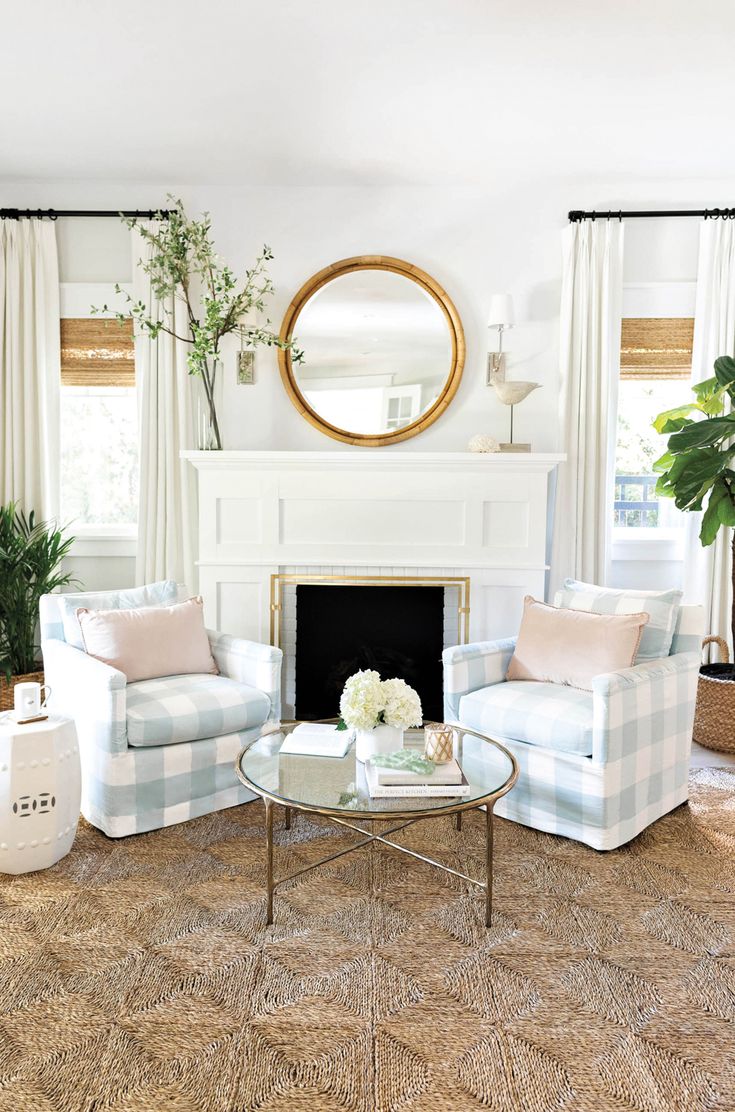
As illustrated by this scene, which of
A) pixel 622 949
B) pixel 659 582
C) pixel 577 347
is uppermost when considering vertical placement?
pixel 577 347

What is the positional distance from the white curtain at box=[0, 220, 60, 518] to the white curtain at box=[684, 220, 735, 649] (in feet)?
11.3

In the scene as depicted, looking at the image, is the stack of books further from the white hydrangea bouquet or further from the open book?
the open book

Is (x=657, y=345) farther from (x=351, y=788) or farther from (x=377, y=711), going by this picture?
(x=351, y=788)

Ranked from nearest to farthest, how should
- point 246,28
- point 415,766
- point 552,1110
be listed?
point 552,1110, point 415,766, point 246,28

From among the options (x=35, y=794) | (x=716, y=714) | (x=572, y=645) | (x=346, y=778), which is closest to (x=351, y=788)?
(x=346, y=778)

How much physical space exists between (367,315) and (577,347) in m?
1.12

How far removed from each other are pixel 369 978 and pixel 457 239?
3.52 metres

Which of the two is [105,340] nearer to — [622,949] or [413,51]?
[413,51]

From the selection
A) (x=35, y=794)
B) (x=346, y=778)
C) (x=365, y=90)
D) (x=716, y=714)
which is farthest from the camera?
(x=716, y=714)

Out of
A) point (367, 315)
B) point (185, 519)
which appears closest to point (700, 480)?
point (367, 315)

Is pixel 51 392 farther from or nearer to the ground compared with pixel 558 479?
farther from the ground

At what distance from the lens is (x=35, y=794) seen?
7.66ft

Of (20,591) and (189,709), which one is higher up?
(20,591)

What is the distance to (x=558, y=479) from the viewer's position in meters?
4.05
